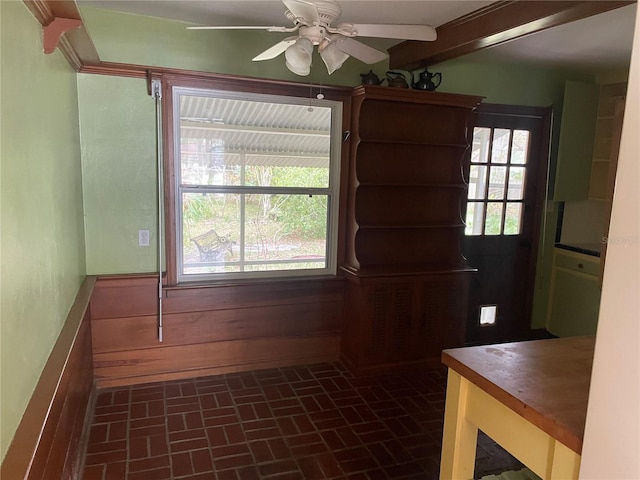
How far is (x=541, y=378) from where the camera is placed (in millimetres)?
1429

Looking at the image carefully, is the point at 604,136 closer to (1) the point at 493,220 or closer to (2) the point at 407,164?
(1) the point at 493,220

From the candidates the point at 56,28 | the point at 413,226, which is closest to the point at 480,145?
the point at 413,226

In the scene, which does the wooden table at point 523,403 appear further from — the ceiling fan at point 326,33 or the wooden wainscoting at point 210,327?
the wooden wainscoting at point 210,327

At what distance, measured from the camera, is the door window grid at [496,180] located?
3996 mm

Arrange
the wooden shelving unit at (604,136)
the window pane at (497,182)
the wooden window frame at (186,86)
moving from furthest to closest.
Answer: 1. the window pane at (497,182)
2. the wooden shelving unit at (604,136)
3. the wooden window frame at (186,86)

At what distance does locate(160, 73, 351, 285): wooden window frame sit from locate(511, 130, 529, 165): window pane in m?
1.61

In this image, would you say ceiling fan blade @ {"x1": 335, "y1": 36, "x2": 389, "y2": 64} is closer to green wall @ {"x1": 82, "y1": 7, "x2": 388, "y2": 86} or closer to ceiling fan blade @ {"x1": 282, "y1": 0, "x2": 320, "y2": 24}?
ceiling fan blade @ {"x1": 282, "y1": 0, "x2": 320, "y2": 24}

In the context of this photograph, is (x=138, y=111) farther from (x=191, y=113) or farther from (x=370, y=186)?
(x=370, y=186)

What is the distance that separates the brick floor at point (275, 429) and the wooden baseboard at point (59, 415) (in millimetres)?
216

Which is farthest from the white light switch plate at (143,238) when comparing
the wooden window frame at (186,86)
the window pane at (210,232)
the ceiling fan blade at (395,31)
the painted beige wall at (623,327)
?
the painted beige wall at (623,327)

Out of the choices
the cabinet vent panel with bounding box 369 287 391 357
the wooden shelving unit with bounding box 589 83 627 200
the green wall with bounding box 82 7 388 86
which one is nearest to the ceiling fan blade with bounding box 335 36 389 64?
the green wall with bounding box 82 7 388 86

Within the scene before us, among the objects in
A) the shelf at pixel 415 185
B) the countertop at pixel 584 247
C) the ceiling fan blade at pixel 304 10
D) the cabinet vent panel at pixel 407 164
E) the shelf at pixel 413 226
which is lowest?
the countertop at pixel 584 247

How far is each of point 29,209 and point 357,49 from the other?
5.08 feet

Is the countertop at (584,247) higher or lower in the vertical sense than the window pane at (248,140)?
lower
